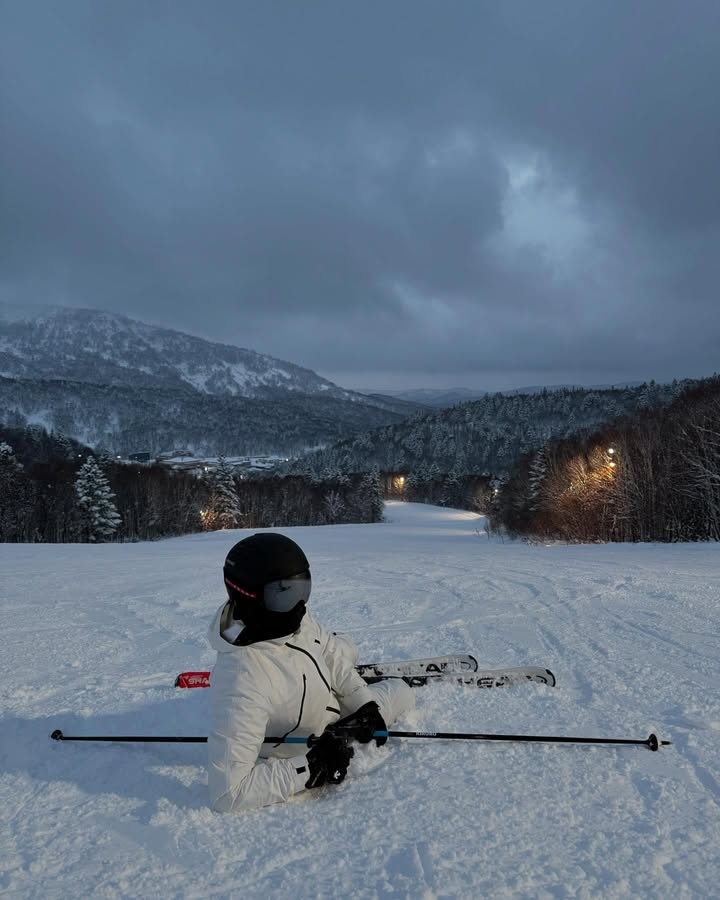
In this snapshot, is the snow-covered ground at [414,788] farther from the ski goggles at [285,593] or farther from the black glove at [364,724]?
the ski goggles at [285,593]

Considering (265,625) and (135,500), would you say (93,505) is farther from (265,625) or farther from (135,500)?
(265,625)

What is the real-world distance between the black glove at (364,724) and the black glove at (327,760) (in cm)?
28

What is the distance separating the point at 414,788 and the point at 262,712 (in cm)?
89

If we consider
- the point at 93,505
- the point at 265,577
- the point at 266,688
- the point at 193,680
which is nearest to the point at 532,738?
the point at 266,688

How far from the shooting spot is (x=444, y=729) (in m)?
3.36

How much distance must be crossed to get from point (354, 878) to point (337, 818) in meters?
0.41

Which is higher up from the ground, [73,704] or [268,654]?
[268,654]

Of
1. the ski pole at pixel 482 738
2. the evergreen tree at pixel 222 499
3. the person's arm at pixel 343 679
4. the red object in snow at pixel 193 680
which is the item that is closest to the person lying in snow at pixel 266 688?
the person's arm at pixel 343 679

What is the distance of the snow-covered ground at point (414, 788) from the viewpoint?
82.5 inches

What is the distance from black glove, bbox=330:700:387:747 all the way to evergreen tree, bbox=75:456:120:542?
1826 inches

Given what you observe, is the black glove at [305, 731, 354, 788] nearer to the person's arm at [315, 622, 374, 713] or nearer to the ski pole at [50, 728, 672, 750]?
the ski pole at [50, 728, 672, 750]

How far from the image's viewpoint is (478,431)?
510ft

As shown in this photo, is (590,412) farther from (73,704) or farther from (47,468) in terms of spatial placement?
(73,704)

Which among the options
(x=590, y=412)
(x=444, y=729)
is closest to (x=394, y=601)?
(x=444, y=729)
